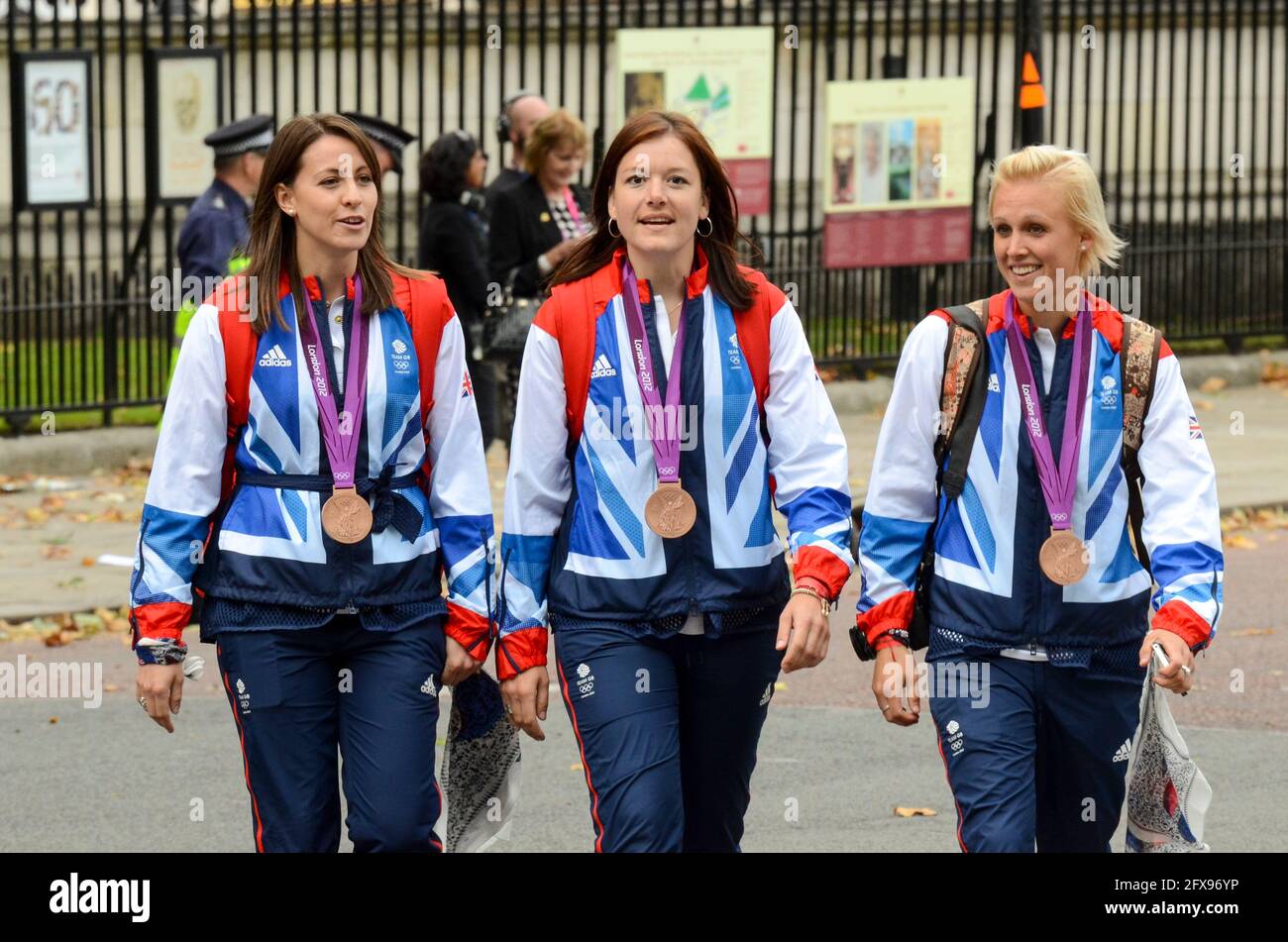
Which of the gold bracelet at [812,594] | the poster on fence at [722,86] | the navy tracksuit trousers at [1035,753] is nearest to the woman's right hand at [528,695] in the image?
the gold bracelet at [812,594]

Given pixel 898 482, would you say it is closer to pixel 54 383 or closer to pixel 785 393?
pixel 785 393

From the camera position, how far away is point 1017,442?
4.52m

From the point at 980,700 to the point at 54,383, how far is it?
10.1 m

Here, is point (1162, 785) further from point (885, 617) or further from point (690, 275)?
point (690, 275)

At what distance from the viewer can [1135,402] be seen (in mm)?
4562

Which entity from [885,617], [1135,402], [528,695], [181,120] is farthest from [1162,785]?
[181,120]

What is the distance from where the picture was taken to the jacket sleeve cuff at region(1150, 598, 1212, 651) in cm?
439

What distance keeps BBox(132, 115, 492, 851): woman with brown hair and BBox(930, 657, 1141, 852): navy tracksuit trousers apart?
987 millimetres

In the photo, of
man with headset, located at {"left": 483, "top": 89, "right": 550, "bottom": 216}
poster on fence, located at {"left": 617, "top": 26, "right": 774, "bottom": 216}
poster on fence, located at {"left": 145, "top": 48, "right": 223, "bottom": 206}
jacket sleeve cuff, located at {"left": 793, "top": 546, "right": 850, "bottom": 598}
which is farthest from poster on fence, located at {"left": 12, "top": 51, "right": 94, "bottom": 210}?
jacket sleeve cuff, located at {"left": 793, "top": 546, "right": 850, "bottom": 598}

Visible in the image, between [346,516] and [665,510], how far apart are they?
62cm

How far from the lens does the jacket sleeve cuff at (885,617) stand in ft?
15.0

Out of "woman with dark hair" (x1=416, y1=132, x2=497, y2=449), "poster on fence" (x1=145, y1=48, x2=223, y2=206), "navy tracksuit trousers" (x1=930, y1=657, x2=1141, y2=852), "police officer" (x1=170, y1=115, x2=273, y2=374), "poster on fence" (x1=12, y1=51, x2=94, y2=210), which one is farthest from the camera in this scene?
"poster on fence" (x1=145, y1=48, x2=223, y2=206)

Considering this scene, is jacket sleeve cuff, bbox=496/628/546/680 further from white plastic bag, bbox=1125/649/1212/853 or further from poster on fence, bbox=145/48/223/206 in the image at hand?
poster on fence, bbox=145/48/223/206

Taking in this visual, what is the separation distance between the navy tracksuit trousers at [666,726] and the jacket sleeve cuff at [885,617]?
0.21 m
